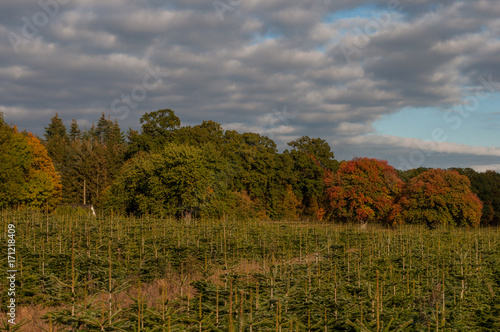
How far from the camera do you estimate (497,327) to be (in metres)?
8.02

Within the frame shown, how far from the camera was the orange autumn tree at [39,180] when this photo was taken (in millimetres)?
42281

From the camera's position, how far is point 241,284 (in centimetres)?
871

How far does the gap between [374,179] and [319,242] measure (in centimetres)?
2195

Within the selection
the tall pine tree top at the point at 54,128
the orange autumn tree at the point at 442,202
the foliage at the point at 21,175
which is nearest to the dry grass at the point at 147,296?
the orange autumn tree at the point at 442,202

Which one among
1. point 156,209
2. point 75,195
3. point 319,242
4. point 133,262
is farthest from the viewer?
point 75,195

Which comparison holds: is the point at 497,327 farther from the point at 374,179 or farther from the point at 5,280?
the point at 374,179

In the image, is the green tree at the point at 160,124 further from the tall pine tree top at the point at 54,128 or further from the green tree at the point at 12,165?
the tall pine tree top at the point at 54,128

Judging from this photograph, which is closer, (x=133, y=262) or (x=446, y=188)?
(x=133, y=262)

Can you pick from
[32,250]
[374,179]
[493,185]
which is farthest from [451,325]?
[493,185]

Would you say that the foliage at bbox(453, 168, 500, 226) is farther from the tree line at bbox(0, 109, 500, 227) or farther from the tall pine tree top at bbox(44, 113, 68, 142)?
the tall pine tree top at bbox(44, 113, 68, 142)

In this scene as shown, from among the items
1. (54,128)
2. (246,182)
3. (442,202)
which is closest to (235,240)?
(442,202)

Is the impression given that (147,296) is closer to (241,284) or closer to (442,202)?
(241,284)

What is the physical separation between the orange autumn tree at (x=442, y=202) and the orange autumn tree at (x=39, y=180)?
37.6 m

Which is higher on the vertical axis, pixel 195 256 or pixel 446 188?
pixel 446 188
